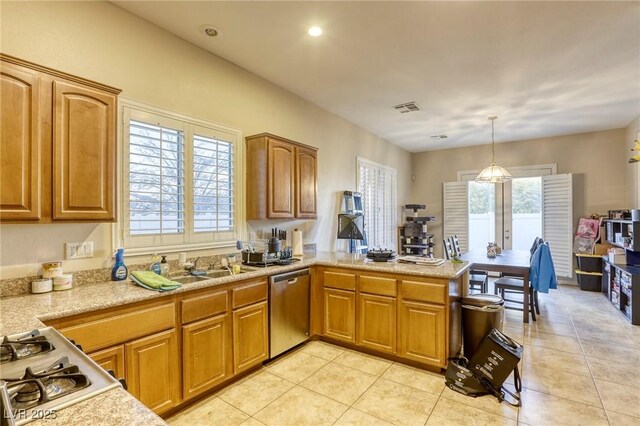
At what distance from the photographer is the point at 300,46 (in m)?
3.04

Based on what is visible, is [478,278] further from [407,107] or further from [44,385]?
[44,385]

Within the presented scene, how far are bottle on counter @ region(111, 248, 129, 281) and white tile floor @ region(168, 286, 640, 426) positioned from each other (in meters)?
1.07

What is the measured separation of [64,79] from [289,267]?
2.18 meters

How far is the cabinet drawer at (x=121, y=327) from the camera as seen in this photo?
1.75m

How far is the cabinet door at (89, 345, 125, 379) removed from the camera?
1808mm

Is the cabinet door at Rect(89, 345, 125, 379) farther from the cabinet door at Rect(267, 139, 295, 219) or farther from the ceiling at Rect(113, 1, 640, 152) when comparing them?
the ceiling at Rect(113, 1, 640, 152)

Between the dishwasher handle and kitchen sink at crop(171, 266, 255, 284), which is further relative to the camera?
the dishwasher handle

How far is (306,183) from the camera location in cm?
382

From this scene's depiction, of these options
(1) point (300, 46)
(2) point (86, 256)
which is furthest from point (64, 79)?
(1) point (300, 46)

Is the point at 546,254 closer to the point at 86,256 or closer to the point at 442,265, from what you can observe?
the point at 442,265

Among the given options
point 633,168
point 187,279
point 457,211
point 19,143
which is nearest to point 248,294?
point 187,279

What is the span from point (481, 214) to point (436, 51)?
4.75 metres

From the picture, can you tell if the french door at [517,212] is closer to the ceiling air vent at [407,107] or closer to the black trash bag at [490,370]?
the ceiling air vent at [407,107]

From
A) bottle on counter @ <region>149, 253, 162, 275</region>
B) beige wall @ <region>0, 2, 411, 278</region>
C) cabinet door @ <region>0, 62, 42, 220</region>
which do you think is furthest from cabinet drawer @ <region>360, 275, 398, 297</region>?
cabinet door @ <region>0, 62, 42, 220</region>
